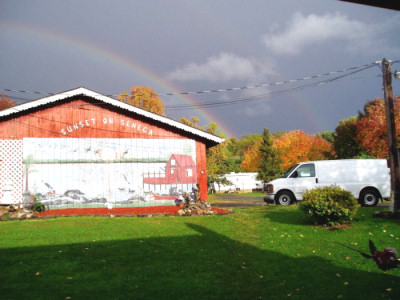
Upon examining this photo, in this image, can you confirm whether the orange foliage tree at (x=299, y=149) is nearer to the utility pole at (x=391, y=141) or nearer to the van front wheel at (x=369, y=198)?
the van front wheel at (x=369, y=198)

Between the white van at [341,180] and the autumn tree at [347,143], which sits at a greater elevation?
the autumn tree at [347,143]

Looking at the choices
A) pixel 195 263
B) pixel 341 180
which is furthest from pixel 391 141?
pixel 195 263

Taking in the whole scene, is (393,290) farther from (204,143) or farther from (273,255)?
(204,143)

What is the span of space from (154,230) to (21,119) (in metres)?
10.7

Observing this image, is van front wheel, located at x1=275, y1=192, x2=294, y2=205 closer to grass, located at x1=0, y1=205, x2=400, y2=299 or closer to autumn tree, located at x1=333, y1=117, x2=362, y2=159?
grass, located at x1=0, y1=205, x2=400, y2=299

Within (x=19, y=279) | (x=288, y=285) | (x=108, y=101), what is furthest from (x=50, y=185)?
(x=288, y=285)

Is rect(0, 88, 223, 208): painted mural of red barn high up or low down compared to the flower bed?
up

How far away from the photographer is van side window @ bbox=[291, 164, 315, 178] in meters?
19.9

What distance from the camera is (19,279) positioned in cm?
611

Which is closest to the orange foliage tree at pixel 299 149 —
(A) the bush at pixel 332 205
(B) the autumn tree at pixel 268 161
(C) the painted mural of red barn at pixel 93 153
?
(B) the autumn tree at pixel 268 161

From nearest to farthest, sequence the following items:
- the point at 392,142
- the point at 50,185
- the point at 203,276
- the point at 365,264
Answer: the point at 203,276
the point at 365,264
the point at 392,142
the point at 50,185

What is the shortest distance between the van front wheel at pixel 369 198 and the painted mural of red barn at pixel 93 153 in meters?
8.42

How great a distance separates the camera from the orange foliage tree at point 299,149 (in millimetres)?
54969

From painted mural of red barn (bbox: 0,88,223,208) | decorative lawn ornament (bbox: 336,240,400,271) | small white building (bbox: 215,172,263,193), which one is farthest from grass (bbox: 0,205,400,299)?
small white building (bbox: 215,172,263,193)
